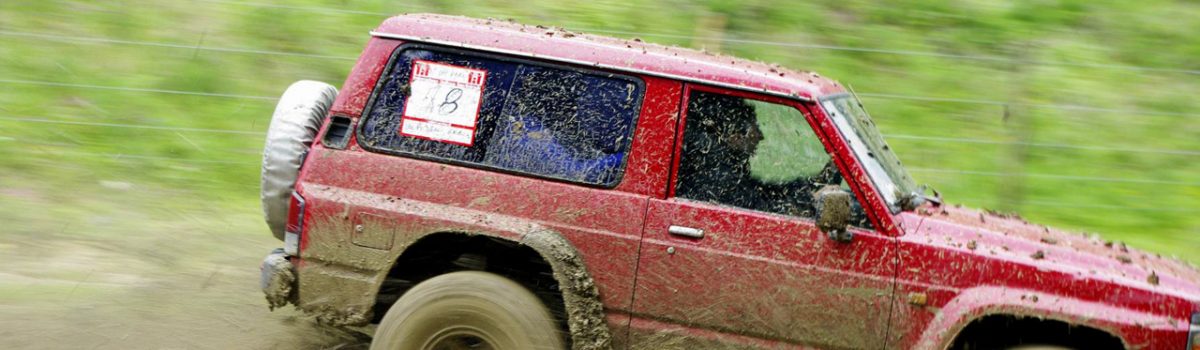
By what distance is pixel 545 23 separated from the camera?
10.0 metres

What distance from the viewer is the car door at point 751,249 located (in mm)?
4496

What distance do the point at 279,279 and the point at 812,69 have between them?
5640 millimetres

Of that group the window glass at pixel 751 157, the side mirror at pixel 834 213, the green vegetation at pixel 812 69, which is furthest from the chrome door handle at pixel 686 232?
the green vegetation at pixel 812 69

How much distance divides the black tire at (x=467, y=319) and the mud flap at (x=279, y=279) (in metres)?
0.48

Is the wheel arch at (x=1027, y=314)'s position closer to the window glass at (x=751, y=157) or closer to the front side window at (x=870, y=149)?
the front side window at (x=870, y=149)

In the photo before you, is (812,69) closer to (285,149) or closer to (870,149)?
(870,149)

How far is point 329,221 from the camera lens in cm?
477

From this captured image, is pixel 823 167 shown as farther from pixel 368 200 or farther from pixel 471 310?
pixel 368 200

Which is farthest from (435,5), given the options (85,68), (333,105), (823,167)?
(823,167)

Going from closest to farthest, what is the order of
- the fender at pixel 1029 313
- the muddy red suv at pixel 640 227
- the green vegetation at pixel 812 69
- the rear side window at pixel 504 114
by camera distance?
the fender at pixel 1029 313, the muddy red suv at pixel 640 227, the rear side window at pixel 504 114, the green vegetation at pixel 812 69

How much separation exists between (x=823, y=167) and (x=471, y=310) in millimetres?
1557

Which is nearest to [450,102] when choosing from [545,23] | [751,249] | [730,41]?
[751,249]

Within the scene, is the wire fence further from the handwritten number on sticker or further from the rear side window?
the handwritten number on sticker

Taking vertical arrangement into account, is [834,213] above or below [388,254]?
above
